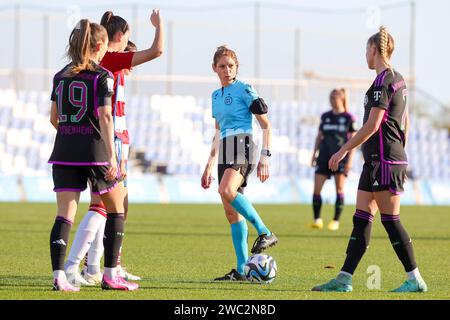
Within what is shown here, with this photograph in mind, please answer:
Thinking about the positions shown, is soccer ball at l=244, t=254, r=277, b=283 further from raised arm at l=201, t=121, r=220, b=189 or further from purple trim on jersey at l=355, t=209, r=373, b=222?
purple trim on jersey at l=355, t=209, r=373, b=222

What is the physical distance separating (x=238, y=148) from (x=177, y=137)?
76.7 feet

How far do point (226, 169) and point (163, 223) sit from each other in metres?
8.59

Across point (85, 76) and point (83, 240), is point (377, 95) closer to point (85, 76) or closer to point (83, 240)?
point (85, 76)

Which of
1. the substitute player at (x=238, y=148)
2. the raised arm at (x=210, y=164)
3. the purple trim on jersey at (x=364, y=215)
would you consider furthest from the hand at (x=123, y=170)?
the purple trim on jersey at (x=364, y=215)

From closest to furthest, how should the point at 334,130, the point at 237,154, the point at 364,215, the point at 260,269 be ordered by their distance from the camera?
the point at 364,215 < the point at 260,269 < the point at 237,154 < the point at 334,130

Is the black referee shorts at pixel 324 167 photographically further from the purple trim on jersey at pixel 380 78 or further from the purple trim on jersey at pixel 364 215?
the purple trim on jersey at pixel 380 78

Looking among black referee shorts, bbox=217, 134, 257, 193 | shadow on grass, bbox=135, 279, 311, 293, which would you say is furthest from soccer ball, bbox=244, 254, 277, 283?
black referee shorts, bbox=217, 134, 257, 193

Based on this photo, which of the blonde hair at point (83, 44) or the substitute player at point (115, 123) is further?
the substitute player at point (115, 123)

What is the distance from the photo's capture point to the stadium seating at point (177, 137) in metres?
31.0

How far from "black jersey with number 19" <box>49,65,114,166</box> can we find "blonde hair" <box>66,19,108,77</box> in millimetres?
55

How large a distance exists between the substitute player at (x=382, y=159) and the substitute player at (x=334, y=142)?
8.20 metres

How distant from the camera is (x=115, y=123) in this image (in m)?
8.98

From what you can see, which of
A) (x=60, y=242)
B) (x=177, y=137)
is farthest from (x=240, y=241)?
(x=177, y=137)

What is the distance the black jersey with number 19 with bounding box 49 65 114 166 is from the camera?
312 inches
